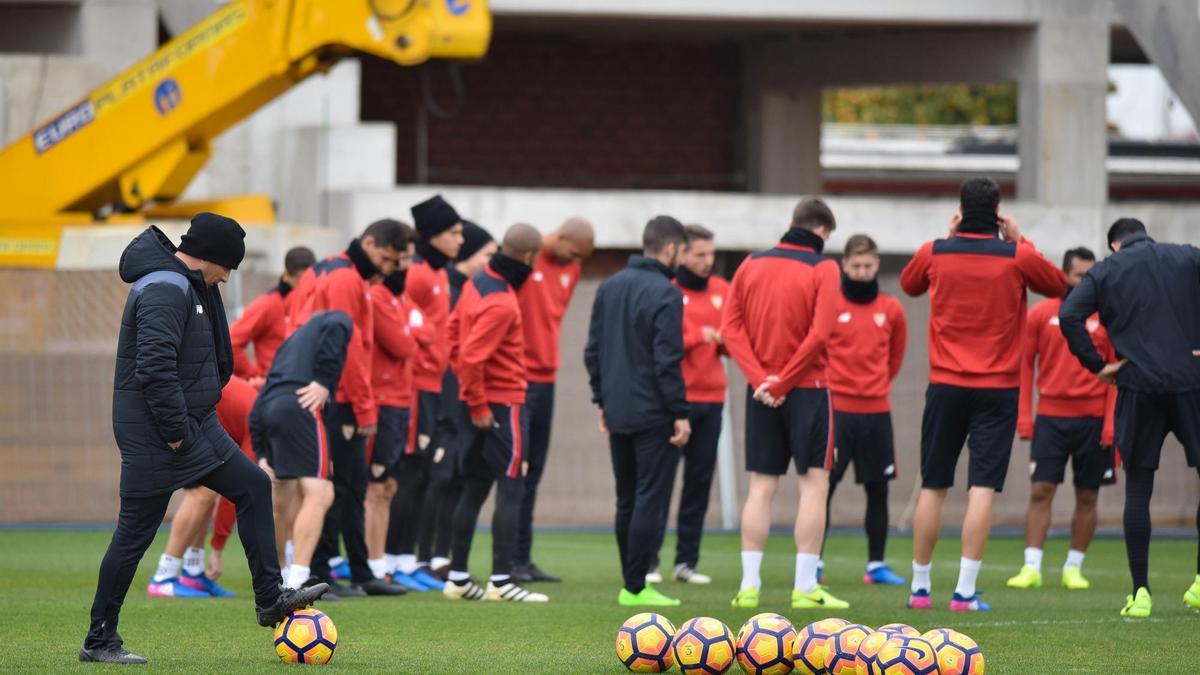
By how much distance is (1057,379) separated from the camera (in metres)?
12.6

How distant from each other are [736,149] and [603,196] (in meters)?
6.73

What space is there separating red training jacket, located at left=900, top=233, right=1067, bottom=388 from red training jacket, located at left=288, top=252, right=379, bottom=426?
3.13 metres

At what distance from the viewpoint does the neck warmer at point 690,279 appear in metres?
12.9

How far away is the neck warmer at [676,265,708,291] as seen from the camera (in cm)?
1287

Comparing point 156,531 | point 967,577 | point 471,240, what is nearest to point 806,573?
point 967,577

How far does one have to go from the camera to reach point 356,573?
36.9ft

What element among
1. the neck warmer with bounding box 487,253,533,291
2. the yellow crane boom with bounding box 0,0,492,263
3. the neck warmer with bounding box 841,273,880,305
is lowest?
the neck warmer with bounding box 841,273,880,305

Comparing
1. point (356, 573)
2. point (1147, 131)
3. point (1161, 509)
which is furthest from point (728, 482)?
point (1147, 131)

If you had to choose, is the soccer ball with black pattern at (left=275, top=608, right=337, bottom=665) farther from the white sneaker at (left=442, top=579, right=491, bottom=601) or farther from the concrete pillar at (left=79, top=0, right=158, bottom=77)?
the concrete pillar at (left=79, top=0, right=158, bottom=77)

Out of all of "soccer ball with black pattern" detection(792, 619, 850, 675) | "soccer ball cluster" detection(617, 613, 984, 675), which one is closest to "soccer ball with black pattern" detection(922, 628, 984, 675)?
"soccer ball cluster" detection(617, 613, 984, 675)

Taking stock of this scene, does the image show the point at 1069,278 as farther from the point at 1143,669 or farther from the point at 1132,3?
the point at 1132,3

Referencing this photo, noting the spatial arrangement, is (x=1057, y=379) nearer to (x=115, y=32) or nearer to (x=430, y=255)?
(x=430, y=255)

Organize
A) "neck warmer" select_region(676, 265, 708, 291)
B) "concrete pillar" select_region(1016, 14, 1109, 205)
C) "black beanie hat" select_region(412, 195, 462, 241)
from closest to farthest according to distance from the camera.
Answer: "black beanie hat" select_region(412, 195, 462, 241)
"neck warmer" select_region(676, 265, 708, 291)
"concrete pillar" select_region(1016, 14, 1109, 205)

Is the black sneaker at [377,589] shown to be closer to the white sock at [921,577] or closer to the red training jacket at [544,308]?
the red training jacket at [544,308]
